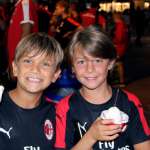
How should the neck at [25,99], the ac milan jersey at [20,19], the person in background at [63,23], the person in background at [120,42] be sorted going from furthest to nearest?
the person in background at [120,42] → the person in background at [63,23] → the ac milan jersey at [20,19] → the neck at [25,99]

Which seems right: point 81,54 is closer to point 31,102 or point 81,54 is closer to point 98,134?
point 31,102

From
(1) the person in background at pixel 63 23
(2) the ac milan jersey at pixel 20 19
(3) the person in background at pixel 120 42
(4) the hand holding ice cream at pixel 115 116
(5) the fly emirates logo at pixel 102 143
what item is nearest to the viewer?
(4) the hand holding ice cream at pixel 115 116

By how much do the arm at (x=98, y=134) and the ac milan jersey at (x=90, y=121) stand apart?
0.12 m

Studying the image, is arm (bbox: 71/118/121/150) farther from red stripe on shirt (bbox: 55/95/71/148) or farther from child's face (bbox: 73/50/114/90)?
child's face (bbox: 73/50/114/90)

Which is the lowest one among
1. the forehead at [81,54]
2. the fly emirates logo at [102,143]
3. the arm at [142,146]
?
the arm at [142,146]

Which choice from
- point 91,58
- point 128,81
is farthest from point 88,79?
point 128,81

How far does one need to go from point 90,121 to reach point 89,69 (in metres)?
0.29

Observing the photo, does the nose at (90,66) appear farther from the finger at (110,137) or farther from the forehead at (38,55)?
the finger at (110,137)

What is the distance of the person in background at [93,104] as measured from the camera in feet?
9.15

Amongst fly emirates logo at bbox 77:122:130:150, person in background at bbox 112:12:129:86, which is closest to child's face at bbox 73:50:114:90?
fly emirates logo at bbox 77:122:130:150

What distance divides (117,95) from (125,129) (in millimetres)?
225

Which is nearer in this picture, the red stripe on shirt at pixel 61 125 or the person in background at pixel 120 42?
the red stripe on shirt at pixel 61 125

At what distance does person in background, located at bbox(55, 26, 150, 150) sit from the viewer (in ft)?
9.15

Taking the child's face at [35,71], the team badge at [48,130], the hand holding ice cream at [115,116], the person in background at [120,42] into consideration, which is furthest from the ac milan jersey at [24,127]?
the person in background at [120,42]
